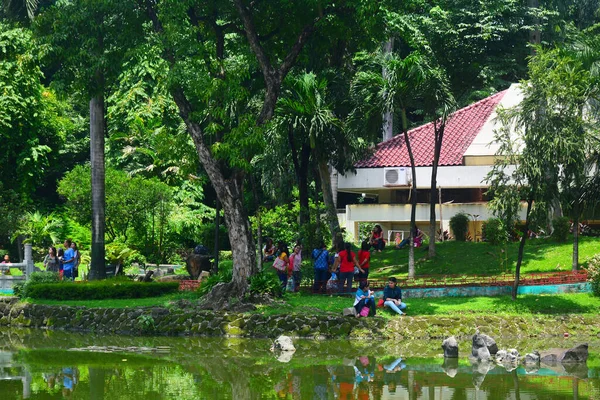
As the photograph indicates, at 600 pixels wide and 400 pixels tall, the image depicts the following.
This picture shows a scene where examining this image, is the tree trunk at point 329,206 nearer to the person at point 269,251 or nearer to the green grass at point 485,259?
the green grass at point 485,259

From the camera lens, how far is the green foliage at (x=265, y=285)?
2748cm

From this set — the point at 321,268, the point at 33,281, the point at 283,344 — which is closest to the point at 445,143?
the point at 321,268

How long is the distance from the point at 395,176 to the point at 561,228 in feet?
29.1

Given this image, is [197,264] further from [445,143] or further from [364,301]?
[445,143]

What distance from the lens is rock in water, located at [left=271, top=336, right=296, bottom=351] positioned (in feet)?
77.6

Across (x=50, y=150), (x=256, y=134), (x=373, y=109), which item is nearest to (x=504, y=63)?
(x=373, y=109)

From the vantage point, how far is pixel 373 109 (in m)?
32.3

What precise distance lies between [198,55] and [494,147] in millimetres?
17271

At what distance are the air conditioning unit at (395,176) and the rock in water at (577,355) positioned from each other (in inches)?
822

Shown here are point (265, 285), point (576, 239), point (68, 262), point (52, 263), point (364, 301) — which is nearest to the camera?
point (364, 301)

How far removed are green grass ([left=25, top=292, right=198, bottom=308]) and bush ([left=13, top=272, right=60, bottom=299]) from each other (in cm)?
95

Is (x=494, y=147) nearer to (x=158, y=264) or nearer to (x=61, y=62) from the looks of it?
(x=158, y=264)

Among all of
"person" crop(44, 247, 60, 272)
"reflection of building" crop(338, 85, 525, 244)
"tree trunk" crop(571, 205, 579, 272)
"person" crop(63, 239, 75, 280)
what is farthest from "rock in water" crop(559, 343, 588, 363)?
"person" crop(44, 247, 60, 272)

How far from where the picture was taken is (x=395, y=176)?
42031 millimetres
